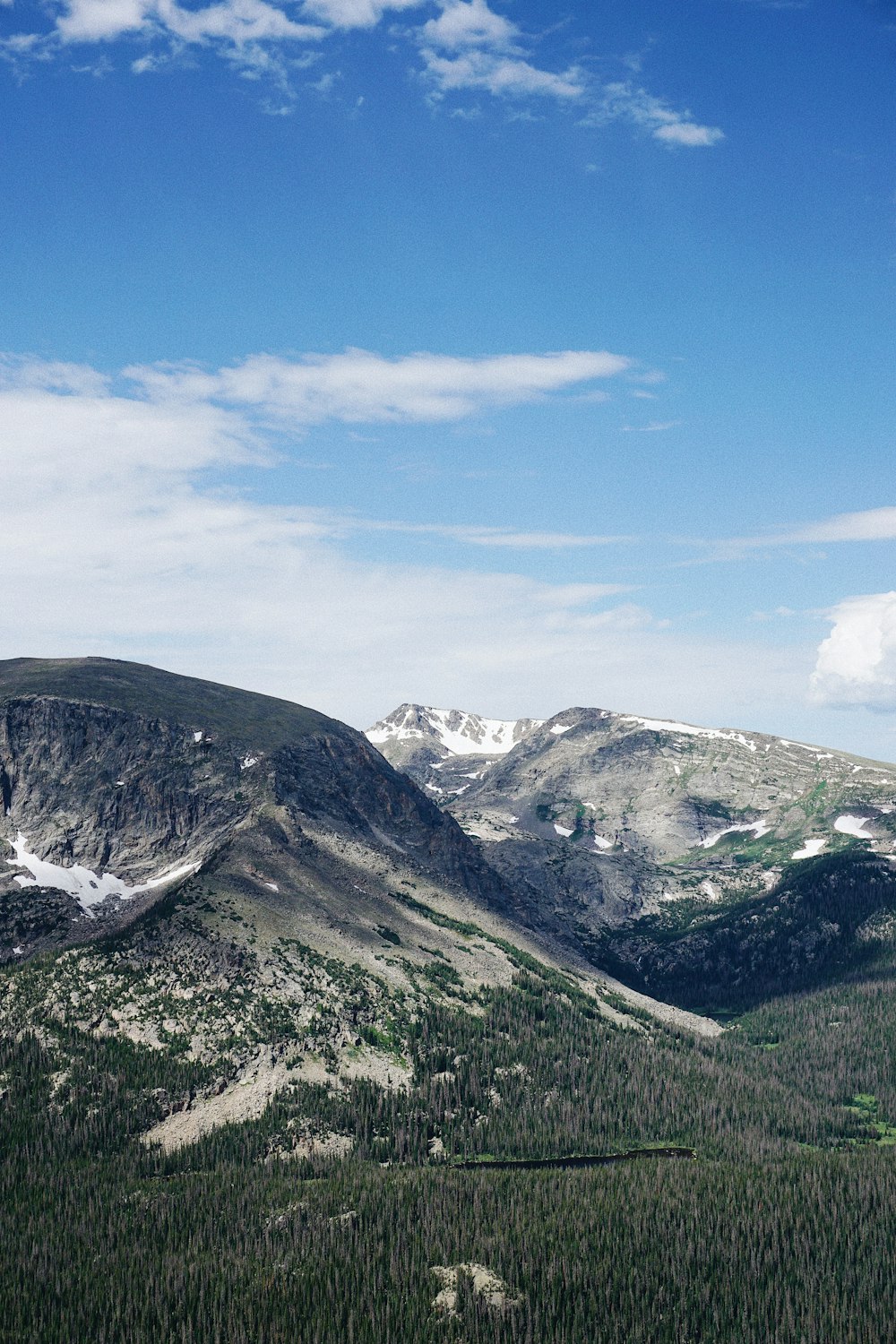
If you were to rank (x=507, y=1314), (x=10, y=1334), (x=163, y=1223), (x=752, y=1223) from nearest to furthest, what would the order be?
(x=10, y=1334) → (x=507, y=1314) → (x=163, y=1223) → (x=752, y=1223)

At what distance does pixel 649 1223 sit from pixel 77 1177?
97938 millimetres

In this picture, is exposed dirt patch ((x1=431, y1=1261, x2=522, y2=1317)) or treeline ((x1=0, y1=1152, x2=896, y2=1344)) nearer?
treeline ((x1=0, y1=1152, x2=896, y2=1344))

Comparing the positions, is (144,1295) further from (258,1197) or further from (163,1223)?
(258,1197)

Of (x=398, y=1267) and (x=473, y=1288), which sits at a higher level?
(x=398, y=1267)

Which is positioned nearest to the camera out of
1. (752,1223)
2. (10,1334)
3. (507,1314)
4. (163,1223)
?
(10,1334)

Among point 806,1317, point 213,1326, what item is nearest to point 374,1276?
point 213,1326

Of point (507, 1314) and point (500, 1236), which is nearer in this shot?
point (507, 1314)

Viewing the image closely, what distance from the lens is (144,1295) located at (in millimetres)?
168500

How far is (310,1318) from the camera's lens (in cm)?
16738

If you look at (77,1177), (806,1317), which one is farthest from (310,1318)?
(806,1317)

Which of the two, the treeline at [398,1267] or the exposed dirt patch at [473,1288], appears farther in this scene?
the exposed dirt patch at [473,1288]

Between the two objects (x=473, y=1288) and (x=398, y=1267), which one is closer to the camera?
(x=473, y=1288)

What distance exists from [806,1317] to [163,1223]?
101m

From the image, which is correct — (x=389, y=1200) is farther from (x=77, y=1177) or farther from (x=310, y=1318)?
(x=77, y=1177)
